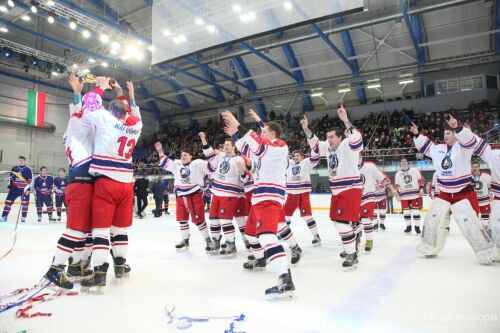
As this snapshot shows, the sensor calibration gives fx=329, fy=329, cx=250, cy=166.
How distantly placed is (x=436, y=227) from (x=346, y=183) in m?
1.51

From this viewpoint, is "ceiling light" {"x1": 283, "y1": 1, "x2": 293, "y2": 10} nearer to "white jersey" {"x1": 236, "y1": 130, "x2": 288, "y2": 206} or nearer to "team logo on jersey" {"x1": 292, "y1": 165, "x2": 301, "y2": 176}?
"team logo on jersey" {"x1": 292, "y1": 165, "x2": 301, "y2": 176}

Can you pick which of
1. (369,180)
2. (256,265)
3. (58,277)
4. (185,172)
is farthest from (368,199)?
(58,277)

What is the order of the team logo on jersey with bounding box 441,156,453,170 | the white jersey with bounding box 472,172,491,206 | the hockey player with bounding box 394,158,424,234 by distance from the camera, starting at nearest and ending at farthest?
the team logo on jersey with bounding box 441,156,453,170 → the white jersey with bounding box 472,172,491,206 → the hockey player with bounding box 394,158,424,234

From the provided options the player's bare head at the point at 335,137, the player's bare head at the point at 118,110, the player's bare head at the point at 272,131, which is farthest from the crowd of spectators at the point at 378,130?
the player's bare head at the point at 118,110

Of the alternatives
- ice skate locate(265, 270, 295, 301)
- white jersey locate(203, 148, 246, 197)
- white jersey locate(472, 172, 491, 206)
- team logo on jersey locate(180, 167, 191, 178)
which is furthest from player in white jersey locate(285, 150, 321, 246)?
white jersey locate(472, 172, 491, 206)

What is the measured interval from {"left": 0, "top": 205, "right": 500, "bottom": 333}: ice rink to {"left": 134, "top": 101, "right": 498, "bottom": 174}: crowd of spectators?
27.9 ft

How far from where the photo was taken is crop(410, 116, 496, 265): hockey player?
13.3 feet

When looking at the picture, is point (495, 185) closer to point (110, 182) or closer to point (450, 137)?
point (450, 137)

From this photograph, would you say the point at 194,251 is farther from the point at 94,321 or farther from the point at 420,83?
the point at 420,83

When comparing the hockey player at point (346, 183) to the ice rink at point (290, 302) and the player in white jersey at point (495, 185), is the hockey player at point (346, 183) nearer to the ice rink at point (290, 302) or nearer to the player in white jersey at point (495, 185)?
the ice rink at point (290, 302)

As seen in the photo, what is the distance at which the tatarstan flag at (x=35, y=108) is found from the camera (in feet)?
62.1

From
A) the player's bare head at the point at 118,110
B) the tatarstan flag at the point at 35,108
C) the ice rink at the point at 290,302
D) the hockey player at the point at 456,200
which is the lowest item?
the ice rink at the point at 290,302

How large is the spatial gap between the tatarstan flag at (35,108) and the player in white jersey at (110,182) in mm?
19228

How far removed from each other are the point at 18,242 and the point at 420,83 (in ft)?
66.5
